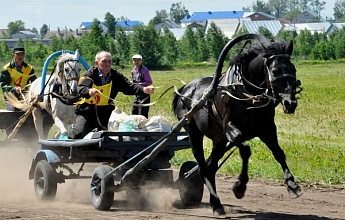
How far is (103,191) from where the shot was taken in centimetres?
851

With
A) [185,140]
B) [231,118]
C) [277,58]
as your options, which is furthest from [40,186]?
[277,58]

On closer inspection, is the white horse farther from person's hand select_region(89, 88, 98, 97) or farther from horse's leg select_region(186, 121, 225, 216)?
horse's leg select_region(186, 121, 225, 216)

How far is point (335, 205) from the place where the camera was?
352 inches

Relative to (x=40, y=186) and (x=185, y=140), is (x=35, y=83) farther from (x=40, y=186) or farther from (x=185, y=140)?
(x=185, y=140)

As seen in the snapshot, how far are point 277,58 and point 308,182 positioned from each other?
3.82m

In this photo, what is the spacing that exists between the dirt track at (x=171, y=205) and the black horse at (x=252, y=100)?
1.75ft

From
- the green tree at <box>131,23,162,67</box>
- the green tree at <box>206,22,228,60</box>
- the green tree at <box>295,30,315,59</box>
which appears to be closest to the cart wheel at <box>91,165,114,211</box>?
the green tree at <box>131,23,162,67</box>

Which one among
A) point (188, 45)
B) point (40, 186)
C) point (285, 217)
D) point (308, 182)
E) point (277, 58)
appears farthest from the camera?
point (188, 45)

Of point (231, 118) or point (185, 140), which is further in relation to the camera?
point (185, 140)

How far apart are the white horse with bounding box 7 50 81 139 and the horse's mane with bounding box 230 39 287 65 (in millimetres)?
3947

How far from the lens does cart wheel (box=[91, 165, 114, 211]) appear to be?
27.9ft

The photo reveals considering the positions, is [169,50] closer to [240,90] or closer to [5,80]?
[5,80]

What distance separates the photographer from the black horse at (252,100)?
737 cm

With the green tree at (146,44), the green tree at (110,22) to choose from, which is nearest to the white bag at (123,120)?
the green tree at (146,44)
